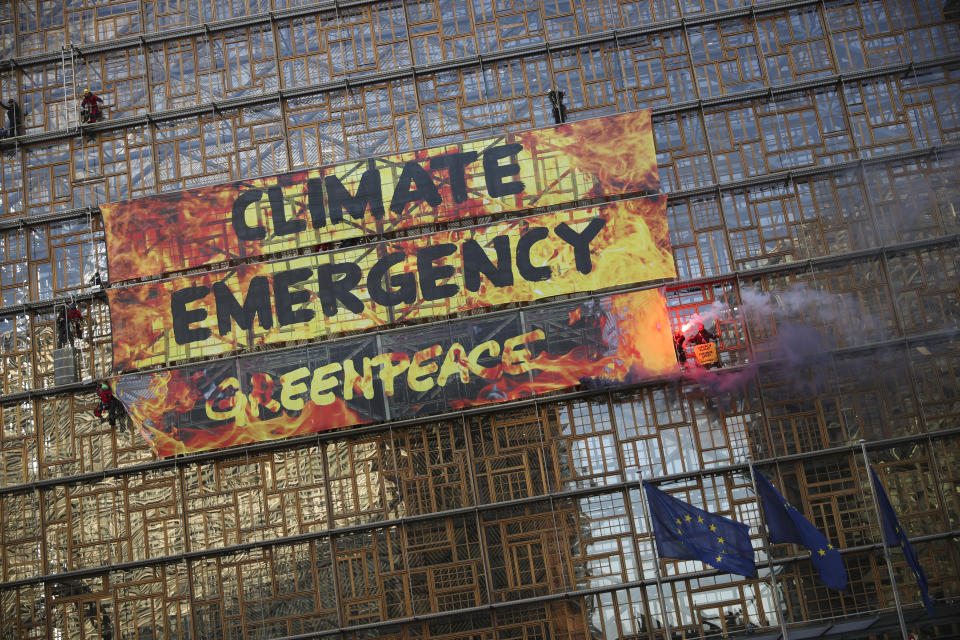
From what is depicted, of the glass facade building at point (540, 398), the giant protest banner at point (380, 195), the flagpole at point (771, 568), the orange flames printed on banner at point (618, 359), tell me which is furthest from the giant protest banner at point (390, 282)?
the flagpole at point (771, 568)

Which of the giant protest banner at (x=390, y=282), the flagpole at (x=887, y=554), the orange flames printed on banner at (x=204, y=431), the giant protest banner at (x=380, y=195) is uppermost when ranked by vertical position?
the giant protest banner at (x=380, y=195)

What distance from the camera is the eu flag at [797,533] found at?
17.0m

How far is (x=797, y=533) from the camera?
56.3ft

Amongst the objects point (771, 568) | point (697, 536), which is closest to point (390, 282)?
point (697, 536)

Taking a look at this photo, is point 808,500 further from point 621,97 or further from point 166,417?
point 166,417

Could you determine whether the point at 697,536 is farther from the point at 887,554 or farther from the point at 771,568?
the point at 887,554

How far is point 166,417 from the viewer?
65.9ft

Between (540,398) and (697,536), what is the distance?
435cm

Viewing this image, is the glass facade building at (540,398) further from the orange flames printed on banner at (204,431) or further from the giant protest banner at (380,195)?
the giant protest banner at (380,195)

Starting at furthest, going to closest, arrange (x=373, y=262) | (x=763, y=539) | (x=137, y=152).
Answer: (x=137, y=152), (x=373, y=262), (x=763, y=539)

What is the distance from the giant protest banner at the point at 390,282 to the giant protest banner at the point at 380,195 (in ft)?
1.37

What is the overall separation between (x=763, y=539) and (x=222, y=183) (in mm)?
12546

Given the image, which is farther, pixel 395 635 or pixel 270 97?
pixel 270 97

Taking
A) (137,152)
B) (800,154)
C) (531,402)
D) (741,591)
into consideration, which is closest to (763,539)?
(741,591)
